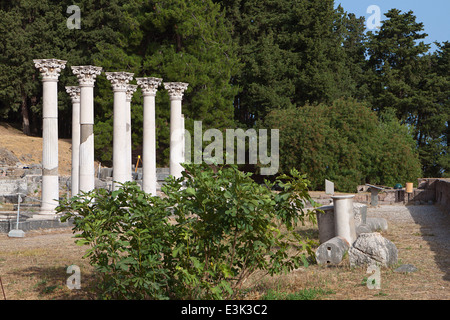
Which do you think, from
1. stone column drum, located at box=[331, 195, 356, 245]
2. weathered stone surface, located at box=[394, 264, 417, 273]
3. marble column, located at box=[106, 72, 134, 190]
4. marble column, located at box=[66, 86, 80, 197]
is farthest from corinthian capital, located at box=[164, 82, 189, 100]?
weathered stone surface, located at box=[394, 264, 417, 273]

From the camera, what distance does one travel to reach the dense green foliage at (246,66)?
41188mm

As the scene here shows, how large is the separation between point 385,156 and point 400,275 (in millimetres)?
30990

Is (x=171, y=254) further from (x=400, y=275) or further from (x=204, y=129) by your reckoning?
(x=204, y=129)

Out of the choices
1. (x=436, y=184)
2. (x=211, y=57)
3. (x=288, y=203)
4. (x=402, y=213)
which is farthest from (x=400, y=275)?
(x=211, y=57)

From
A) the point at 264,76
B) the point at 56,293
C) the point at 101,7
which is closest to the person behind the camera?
the point at 56,293

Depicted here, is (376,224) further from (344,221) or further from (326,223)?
(344,221)

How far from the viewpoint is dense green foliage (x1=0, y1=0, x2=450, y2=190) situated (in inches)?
1622

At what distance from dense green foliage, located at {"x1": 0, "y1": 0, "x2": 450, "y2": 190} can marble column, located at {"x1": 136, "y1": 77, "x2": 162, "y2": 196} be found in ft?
52.4

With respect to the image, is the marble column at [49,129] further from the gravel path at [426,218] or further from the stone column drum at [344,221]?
the gravel path at [426,218]

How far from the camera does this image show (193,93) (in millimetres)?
43000

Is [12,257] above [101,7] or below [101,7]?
below

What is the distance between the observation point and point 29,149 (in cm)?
4366

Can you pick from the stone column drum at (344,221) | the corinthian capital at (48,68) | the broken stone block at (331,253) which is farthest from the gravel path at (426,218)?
the corinthian capital at (48,68)

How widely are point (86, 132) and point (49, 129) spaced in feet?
4.20
